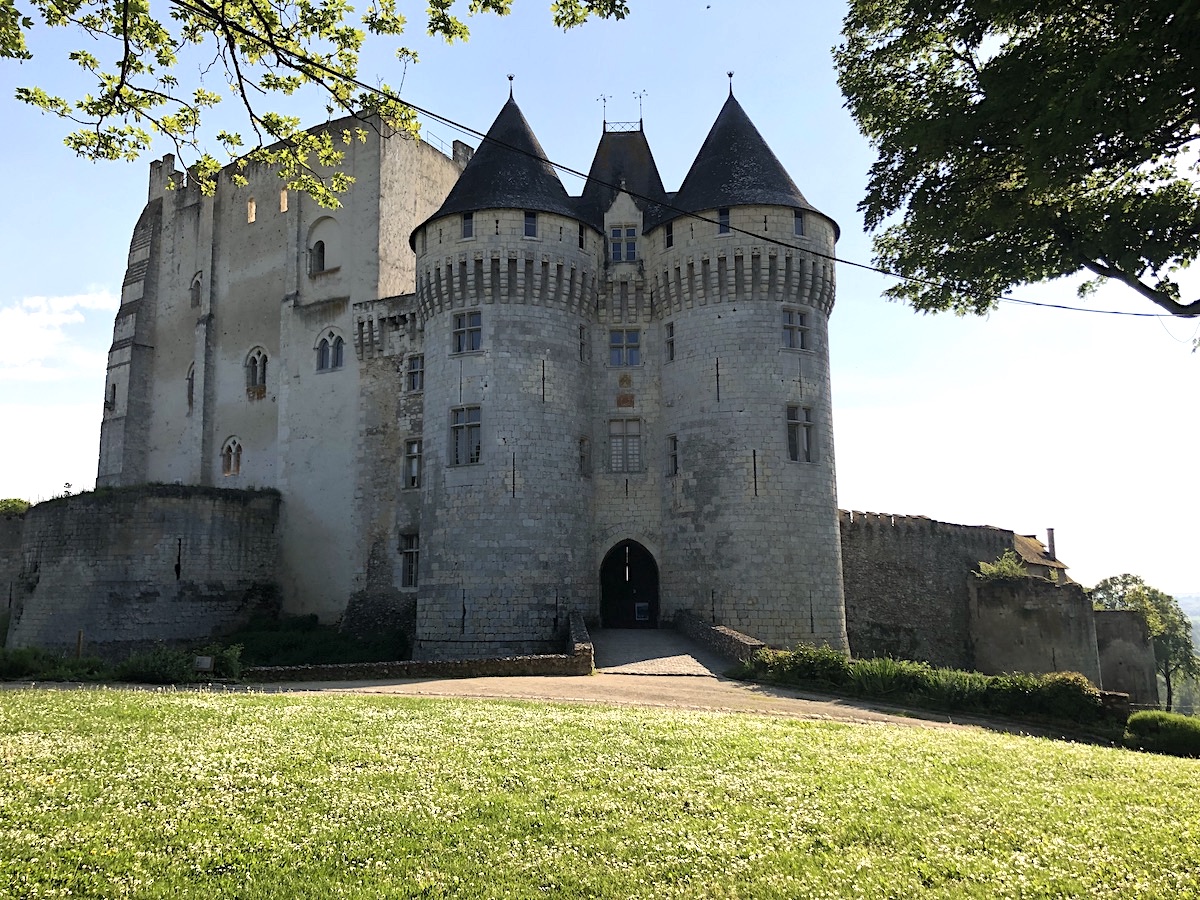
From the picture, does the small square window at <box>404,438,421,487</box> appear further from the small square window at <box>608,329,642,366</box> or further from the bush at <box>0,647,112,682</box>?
the bush at <box>0,647,112,682</box>

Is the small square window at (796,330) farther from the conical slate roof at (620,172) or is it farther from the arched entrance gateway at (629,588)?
the arched entrance gateway at (629,588)

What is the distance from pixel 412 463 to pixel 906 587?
18.0 m

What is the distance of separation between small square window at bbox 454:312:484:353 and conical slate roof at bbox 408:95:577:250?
3.13 metres

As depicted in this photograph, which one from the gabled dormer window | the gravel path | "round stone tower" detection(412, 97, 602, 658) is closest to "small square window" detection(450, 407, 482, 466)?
"round stone tower" detection(412, 97, 602, 658)

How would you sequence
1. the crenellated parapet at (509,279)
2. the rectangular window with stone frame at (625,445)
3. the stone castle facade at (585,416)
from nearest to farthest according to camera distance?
the stone castle facade at (585,416), the crenellated parapet at (509,279), the rectangular window with stone frame at (625,445)

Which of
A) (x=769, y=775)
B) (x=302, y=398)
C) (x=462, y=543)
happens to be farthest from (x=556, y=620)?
(x=769, y=775)

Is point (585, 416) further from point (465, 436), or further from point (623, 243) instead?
point (623, 243)

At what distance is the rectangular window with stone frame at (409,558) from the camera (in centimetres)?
3119

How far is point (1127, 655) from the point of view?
38.9 metres

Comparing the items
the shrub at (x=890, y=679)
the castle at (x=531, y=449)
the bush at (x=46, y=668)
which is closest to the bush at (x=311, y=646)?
the castle at (x=531, y=449)

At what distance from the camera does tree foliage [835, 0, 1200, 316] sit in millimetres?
10273

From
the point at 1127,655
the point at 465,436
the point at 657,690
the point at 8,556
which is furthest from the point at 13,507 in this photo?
the point at 1127,655

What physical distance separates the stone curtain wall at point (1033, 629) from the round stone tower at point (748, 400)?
37.5ft

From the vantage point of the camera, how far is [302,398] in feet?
116
